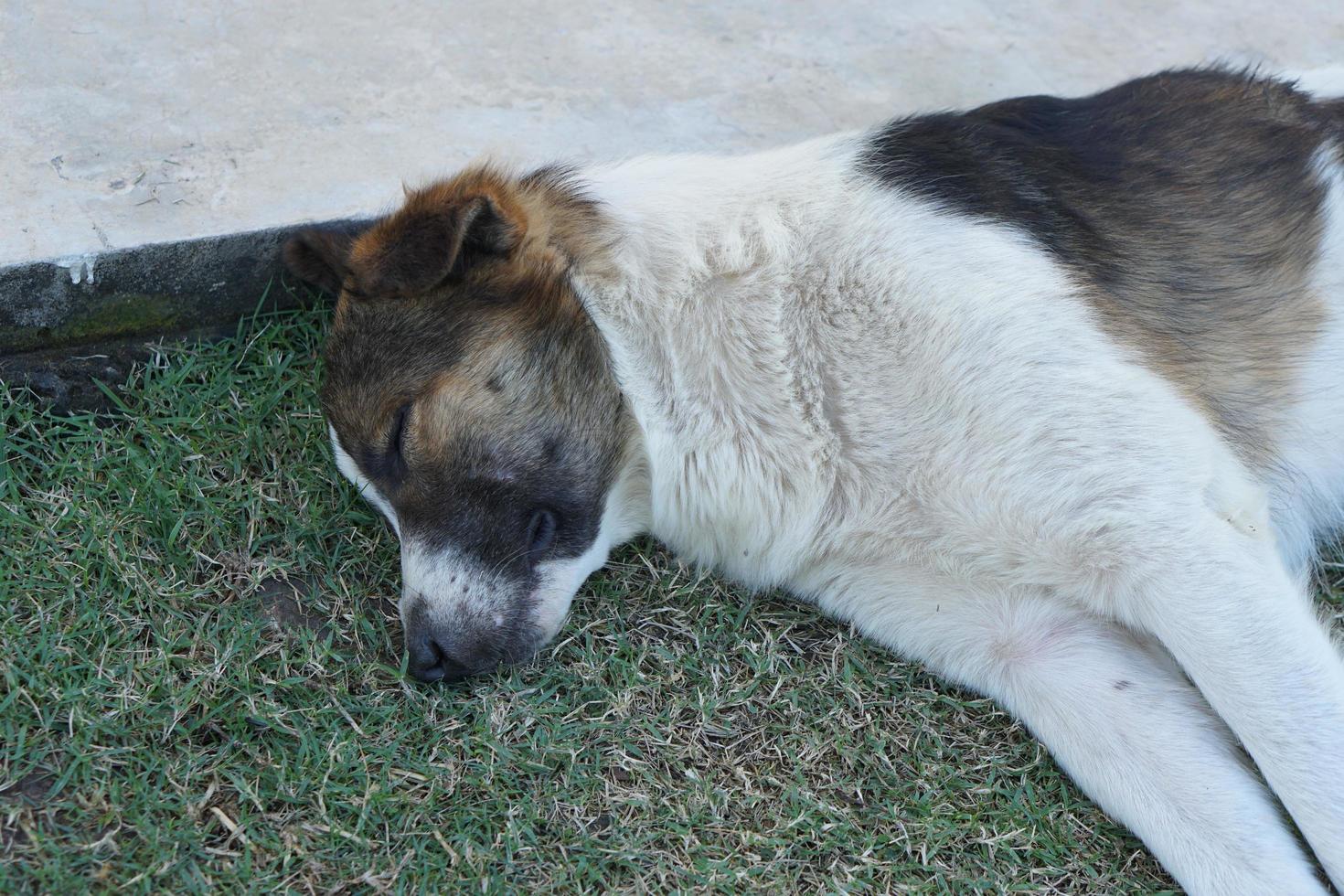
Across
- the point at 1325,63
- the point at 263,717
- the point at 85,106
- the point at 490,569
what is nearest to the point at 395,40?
the point at 85,106

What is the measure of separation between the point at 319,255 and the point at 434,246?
0.74 meters

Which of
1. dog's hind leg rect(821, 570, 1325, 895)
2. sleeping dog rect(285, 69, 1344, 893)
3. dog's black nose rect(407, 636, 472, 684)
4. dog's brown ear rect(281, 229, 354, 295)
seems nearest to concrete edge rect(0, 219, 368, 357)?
dog's brown ear rect(281, 229, 354, 295)

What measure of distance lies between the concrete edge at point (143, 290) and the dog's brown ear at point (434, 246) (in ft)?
2.30

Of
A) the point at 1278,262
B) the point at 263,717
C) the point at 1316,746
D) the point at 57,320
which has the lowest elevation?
the point at 263,717

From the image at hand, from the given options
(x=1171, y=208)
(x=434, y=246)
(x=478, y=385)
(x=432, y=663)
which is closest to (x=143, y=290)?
(x=434, y=246)

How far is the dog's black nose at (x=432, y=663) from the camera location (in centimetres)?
339

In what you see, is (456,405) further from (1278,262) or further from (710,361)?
(1278,262)

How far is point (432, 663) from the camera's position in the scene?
3.39 metres

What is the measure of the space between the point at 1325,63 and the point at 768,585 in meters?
3.82

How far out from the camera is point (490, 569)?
11.3ft

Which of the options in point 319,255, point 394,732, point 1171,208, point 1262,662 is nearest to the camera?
point 1262,662

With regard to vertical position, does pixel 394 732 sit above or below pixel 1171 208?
below

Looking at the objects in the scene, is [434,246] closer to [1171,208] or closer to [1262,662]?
[1171,208]

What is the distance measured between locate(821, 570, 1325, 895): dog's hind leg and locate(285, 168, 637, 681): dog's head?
34.0 inches
